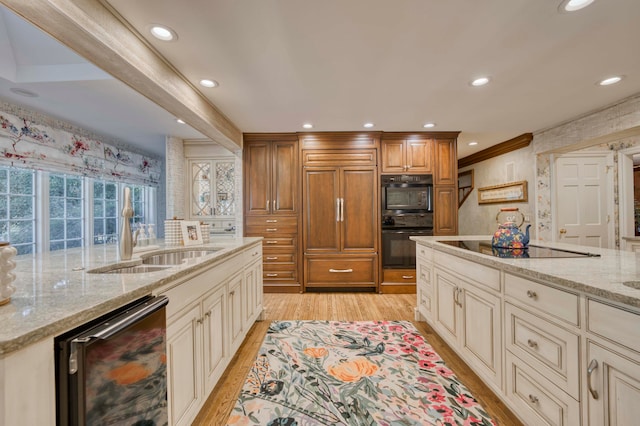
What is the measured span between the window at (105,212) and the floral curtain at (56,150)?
29 centimetres

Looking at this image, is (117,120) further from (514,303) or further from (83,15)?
(514,303)

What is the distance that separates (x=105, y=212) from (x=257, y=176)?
2.61 meters

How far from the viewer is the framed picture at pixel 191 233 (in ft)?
7.20

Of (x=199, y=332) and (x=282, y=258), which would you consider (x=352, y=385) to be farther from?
(x=282, y=258)

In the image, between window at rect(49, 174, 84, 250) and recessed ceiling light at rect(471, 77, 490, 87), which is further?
window at rect(49, 174, 84, 250)

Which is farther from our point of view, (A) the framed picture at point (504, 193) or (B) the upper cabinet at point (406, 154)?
(A) the framed picture at point (504, 193)

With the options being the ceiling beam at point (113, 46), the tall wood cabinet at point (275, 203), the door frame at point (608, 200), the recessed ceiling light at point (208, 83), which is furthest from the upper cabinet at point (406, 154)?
the ceiling beam at point (113, 46)

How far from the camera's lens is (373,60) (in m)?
2.00

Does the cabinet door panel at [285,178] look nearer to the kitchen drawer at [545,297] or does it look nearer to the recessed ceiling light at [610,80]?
the kitchen drawer at [545,297]

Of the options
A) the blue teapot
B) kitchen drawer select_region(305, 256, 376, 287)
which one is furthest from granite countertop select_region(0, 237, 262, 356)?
kitchen drawer select_region(305, 256, 376, 287)

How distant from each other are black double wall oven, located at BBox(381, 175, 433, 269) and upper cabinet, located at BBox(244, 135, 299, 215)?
53.9 inches

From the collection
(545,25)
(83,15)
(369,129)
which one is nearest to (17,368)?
(83,15)

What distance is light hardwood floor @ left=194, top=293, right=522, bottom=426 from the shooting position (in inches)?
60.9

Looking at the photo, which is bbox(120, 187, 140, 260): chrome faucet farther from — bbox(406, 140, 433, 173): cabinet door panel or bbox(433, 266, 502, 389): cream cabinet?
bbox(406, 140, 433, 173): cabinet door panel
